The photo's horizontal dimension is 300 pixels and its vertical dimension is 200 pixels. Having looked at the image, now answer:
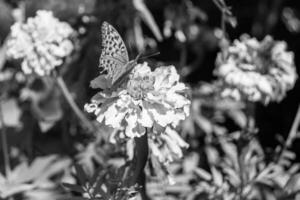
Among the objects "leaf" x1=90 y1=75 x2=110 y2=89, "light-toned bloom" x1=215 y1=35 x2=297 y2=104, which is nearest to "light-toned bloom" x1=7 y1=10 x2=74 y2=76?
"leaf" x1=90 y1=75 x2=110 y2=89

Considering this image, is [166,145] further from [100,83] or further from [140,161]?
[100,83]

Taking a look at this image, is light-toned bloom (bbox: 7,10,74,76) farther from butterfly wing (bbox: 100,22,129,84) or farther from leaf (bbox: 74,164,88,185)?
butterfly wing (bbox: 100,22,129,84)

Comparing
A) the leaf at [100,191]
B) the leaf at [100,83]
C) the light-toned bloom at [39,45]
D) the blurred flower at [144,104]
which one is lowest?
the leaf at [100,191]

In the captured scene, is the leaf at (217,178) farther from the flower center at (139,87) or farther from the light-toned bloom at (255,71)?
the flower center at (139,87)

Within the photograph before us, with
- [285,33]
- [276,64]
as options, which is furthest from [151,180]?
[285,33]

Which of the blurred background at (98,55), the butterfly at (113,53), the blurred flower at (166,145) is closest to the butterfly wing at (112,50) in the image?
the butterfly at (113,53)
